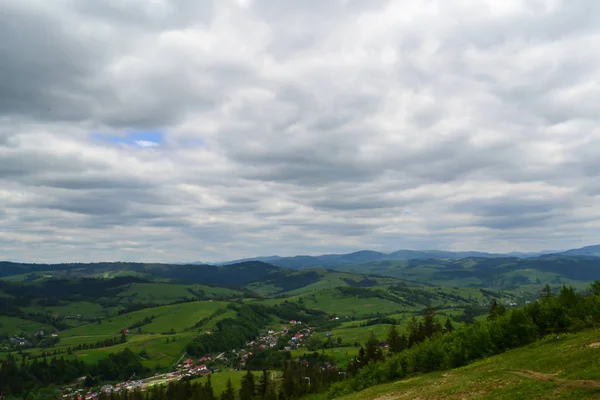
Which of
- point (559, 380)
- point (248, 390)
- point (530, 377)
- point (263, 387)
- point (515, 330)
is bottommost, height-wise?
point (248, 390)

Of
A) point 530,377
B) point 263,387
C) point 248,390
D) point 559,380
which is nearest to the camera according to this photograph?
point 559,380

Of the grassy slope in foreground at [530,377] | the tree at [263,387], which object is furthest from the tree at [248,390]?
the grassy slope in foreground at [530,377]

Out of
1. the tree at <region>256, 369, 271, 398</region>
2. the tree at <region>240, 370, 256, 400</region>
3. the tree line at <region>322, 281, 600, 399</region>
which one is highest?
the tree line at <region>322, 281, 600, 399</region>

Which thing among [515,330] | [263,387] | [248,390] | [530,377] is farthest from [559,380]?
[248,390]

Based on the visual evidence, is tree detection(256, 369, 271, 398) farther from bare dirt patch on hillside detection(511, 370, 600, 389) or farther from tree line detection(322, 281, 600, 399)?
bare dirt patch on hillside detection(511, 370, 600, 389)

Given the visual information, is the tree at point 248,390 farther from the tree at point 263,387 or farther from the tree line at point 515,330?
the tree line at point 515,330

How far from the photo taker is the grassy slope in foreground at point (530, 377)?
31.7 m

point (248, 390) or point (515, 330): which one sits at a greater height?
point (515, 330)

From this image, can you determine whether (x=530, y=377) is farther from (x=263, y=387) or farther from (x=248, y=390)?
(x=248, y=390)

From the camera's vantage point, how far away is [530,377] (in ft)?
122

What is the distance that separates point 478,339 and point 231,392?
97.9 metres

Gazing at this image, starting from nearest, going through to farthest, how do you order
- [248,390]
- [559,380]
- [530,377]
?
[559,380] < [530,377] < [248,390]

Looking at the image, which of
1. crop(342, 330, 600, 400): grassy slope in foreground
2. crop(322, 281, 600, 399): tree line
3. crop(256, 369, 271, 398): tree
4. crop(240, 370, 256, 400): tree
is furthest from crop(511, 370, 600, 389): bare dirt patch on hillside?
crop(240, 370, 256, 400): tree

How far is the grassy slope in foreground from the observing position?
104ft
